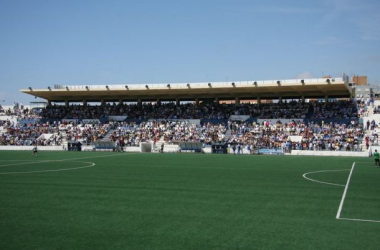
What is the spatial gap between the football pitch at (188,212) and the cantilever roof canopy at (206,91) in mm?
31297

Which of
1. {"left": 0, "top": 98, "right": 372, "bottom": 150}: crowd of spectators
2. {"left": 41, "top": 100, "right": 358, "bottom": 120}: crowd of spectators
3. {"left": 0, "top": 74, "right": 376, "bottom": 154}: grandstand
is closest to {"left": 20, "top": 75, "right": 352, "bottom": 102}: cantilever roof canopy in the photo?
{"left": 0, "top": 74, "right": 376, "bottom": 154}: grandstand

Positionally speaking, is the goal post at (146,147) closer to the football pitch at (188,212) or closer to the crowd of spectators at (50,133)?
the crowd of spectators at (50,133)

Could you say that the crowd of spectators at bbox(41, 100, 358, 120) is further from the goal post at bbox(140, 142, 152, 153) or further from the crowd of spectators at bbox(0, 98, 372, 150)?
the goal post at bbox(140, 142, 152, 153)

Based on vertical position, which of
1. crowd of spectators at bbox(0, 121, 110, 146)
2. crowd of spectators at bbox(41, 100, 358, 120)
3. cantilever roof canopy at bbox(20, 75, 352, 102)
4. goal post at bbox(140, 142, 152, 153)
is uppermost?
cantilever roof canopy at bbox(20, 75, 352, 102)

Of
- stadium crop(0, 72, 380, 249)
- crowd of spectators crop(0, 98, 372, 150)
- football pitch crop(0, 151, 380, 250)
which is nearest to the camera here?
football pitch crop(0, 151, 380, 250)

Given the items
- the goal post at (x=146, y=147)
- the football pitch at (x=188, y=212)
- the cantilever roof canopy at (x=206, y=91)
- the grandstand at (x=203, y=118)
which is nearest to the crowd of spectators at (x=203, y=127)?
the grandstand at (x=203, y=118)

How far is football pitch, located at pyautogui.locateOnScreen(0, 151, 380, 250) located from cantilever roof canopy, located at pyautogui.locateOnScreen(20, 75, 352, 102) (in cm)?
3130

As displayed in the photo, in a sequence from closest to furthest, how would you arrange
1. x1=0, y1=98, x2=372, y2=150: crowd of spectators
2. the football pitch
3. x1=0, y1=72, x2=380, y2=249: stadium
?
the football pitch → x1=0, y1=72, x2=380, y2=249: stadium → x1=0, y1=98, x2=372, y2=150: crowd of spectators

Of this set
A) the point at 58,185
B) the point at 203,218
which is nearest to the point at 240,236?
the point at 203,218

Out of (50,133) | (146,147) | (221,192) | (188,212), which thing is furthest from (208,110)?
(188,212)

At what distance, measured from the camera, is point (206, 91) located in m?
57.1

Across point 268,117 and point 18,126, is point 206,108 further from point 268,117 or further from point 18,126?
point 18,126

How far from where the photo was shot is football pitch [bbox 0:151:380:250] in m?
9.11

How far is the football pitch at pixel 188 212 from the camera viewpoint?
29.9ft
